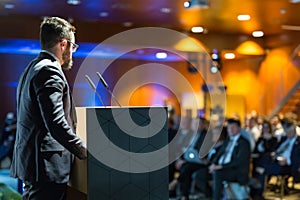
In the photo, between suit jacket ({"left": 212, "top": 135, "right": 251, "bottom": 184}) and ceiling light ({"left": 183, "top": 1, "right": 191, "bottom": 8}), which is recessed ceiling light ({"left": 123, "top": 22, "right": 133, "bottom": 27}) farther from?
suit jacket ({"left": 212, "top": 135, "right": 251, "bottom": 184})

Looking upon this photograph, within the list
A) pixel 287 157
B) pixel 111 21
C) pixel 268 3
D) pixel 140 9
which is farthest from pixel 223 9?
pixel 287 157

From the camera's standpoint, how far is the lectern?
64.4 inches

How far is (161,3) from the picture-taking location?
286 inches

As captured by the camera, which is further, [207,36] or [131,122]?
[207,36]

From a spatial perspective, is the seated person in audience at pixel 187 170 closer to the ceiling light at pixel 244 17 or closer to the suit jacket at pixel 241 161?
the suit jacket at pixel 241 161

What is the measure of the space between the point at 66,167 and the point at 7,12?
6737 mm

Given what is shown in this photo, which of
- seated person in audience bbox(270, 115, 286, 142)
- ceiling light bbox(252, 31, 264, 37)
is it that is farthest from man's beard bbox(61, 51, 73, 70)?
ceiling light bbox(252, 31, 264, 37)

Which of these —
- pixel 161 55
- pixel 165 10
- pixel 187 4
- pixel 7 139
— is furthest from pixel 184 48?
pixel 7 139

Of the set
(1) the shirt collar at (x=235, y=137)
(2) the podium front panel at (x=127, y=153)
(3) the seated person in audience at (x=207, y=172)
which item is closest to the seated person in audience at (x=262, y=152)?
(3) the seated person in audience at (x=207, y=172)

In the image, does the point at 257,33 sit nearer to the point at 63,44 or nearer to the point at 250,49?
the point at 250,49

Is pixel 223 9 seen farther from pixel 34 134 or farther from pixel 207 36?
pixel 34 134

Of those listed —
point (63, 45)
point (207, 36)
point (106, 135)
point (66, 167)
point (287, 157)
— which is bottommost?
point (287, 157)

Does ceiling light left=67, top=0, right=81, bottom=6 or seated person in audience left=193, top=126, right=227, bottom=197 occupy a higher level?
ceiling light left=67, top=0, right=81, bottom=6

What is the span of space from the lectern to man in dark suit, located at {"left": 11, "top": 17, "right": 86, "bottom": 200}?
0.06 meters
